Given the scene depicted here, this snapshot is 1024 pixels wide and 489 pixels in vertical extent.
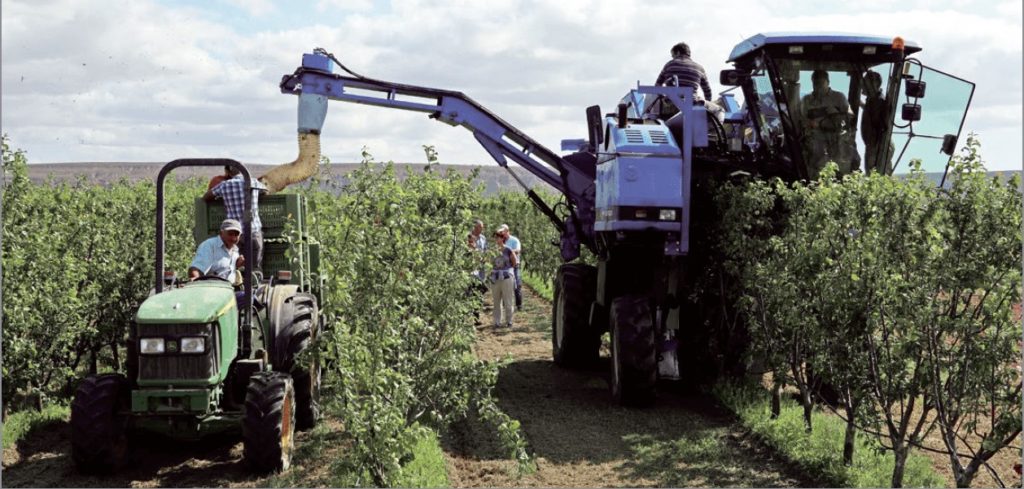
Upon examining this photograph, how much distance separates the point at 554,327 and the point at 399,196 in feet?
18.1

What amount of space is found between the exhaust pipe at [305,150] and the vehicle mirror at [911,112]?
17.5 feet

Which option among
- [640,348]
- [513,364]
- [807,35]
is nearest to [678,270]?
[640,348]

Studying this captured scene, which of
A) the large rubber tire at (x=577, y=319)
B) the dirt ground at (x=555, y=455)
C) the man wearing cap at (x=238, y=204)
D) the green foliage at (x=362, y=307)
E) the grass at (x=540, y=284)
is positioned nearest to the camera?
the green foliage at (x=362, y=307)

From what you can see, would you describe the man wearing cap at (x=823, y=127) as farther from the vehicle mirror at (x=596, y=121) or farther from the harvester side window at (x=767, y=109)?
the vehicle mirror at (x=596, y=121)

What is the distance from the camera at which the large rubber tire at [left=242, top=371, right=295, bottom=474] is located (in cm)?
693

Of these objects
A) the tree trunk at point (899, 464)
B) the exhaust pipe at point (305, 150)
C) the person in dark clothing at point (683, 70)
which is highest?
the person in dark clothing at point (683, 70)

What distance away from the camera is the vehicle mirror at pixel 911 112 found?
9398 mm

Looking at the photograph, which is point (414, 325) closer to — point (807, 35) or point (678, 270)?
point (678, 270)

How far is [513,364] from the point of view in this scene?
12.4 meters

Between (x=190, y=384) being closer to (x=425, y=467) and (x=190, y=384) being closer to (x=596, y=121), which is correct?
(x=425, y=467)

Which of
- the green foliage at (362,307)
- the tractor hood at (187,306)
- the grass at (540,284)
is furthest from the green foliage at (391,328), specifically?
the grass at (540,284)

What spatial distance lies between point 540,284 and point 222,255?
51.0 feet

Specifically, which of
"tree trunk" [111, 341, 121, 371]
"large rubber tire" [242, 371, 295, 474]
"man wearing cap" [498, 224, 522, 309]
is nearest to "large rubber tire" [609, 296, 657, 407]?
"large rubber tire" [242, 371, 295, 474]

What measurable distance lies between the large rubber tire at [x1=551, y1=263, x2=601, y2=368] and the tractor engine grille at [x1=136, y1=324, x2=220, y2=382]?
17.5ft
